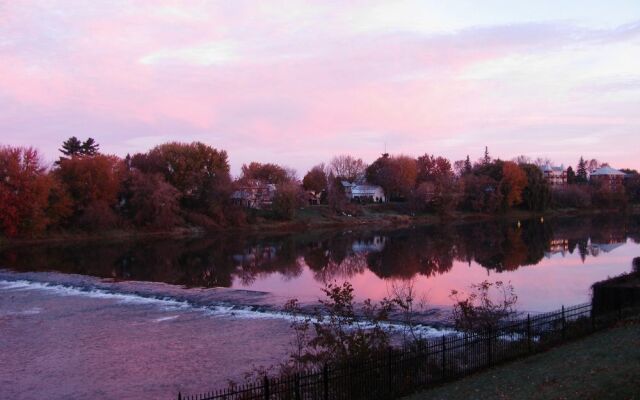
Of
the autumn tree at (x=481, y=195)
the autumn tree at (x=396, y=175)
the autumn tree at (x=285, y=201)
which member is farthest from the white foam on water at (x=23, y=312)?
the autumn tree at (x=396, y=175)

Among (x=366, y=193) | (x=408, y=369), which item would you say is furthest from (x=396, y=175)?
(x=408, y=369)

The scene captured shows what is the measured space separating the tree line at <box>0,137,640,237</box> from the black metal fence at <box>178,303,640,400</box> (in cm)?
7090

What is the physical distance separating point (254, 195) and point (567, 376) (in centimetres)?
9816

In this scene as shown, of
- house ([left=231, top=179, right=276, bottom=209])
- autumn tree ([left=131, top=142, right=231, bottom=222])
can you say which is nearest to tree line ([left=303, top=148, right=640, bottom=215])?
house ([left=231, top=179, right=276, bottom=209])

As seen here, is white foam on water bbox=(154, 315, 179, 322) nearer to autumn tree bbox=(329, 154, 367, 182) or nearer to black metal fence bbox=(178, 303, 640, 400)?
black metal fence bbox=(178, 303, 640, 400)

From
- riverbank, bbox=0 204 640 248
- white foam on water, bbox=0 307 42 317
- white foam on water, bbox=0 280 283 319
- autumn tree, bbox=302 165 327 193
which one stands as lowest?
white foam on water, bbox=0 307 42 317

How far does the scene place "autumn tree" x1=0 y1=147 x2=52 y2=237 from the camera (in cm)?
7494

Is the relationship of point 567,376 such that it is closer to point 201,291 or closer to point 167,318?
point 167,318

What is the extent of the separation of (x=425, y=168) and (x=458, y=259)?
106831 mm

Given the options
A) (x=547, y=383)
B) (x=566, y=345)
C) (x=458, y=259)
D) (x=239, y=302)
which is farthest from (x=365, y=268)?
(x=547, y=383)

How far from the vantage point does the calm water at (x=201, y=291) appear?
20.3m

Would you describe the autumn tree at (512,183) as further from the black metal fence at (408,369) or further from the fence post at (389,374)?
the fence post at (389,374)

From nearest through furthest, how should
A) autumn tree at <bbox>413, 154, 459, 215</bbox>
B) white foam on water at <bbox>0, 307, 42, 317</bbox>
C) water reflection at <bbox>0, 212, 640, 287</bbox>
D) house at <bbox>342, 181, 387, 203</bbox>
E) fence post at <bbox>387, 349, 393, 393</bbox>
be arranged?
1. fence post at <bbox>387, 349, 393, 393</bbox>
2. white foam on water at <bbox>0, 307, 42, 317</bbox>
3. water reflection at <bbox>0, 212, 640, 287</bbox>
4. autumn tree at <bbox>413, 154, 459, 215</bbox>
5. house at <bbox>342, 181, 387, 203</bbox>

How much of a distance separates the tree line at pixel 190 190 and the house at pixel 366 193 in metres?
3.10
